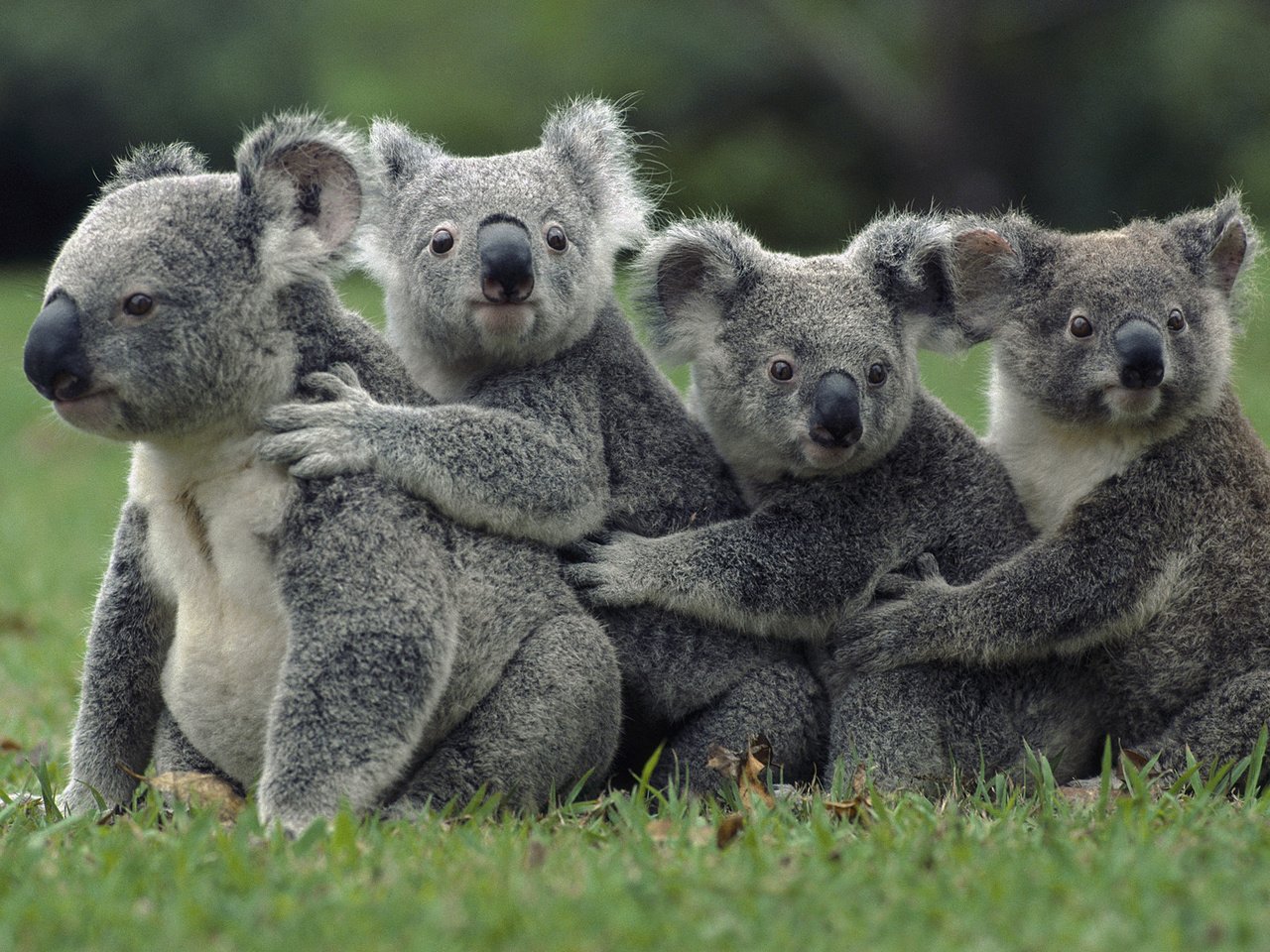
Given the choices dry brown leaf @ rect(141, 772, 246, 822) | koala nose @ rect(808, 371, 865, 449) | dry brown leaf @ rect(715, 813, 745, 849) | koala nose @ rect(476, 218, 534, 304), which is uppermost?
koala nose @ rect(476, 218, 534, 304)

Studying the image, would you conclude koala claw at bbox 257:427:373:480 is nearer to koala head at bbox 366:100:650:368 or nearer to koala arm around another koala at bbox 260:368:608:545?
koala arm around another koala at bbox 260:368:608:545

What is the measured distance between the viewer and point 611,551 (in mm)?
4656

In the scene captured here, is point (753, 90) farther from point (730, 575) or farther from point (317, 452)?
point (317, 452)

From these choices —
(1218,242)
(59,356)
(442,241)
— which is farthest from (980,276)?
(59,356)

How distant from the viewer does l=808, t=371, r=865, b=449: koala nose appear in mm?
4570

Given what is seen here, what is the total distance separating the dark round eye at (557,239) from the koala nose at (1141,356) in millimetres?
1758

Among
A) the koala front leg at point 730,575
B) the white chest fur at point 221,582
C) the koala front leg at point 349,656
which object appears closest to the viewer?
the koala front leg at point 349,656

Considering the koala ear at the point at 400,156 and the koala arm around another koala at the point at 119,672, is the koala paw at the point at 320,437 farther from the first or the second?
the koala ear at the point at 400,156

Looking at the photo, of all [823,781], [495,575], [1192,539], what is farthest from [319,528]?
[1192,539]

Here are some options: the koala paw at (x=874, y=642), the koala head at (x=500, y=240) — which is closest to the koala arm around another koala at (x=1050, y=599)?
the koala paw at (x=874, y=642)

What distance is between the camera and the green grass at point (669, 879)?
9.36 feet

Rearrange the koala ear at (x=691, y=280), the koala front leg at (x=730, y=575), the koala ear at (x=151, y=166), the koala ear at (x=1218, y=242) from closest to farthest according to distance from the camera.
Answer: the koala ear at (x=151, y=166) → the koala front leg at (x=730, y=575) → the koala ear at (x=1218, y=242) → the koala ear at (x=691, y=280)

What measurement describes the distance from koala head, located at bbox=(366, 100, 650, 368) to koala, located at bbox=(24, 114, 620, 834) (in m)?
0.36

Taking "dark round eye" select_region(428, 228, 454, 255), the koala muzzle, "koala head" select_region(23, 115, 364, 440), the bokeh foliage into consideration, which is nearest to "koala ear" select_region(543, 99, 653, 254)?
"dark round eye" select_region(428, 228, 454, 255)
